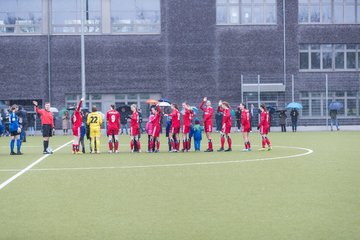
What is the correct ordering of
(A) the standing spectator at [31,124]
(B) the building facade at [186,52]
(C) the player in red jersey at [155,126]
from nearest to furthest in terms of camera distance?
1. (C) the player in red jersey at [155,126]
2. (A) the standing spectator at [31,124]
3. (B) the building facade at [186,52]

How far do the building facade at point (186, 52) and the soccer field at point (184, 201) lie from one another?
3856 centimetres

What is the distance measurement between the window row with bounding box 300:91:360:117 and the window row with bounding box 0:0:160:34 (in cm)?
1293

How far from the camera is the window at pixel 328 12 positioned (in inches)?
2416

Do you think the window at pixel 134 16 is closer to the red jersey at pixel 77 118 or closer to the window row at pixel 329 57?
the window row at pixel 329 57

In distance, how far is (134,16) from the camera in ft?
195

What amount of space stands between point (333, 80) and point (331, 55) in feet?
6.94

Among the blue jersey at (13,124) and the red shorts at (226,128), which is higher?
the blue jersey at (13,124)

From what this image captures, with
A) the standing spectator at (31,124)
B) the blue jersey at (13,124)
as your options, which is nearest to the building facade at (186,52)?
the standing spectator at (31,124)

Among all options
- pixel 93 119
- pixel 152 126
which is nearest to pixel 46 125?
pixel 93 119

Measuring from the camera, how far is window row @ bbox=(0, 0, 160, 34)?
193ft

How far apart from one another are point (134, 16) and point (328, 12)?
50.3 ft

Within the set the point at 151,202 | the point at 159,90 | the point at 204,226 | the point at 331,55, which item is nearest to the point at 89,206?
the point at 151,202

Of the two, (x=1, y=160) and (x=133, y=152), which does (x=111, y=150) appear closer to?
(x=133, y=152)

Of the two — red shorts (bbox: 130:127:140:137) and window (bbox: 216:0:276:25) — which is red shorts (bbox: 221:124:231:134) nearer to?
red shorts (bbox: 130:127:140:137)
